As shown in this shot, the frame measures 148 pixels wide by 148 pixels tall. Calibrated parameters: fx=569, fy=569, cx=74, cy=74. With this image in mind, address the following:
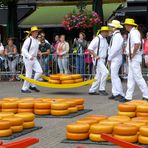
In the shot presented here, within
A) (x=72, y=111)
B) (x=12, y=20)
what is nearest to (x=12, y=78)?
(x=12, y=20)

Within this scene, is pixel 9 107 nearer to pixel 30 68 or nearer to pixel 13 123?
pixel 13 123

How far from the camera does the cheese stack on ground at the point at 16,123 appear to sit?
10125 mm

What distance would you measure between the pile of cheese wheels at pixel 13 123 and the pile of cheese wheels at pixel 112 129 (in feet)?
3.40

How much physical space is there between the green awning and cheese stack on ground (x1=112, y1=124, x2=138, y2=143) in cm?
2273

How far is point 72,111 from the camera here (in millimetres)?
12539

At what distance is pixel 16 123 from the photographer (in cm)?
1018

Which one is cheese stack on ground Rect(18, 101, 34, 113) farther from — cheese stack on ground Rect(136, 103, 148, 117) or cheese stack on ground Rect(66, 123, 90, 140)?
cheese stack on ground Rect(66, 123, 90, 140)

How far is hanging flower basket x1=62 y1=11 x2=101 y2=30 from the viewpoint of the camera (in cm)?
2505

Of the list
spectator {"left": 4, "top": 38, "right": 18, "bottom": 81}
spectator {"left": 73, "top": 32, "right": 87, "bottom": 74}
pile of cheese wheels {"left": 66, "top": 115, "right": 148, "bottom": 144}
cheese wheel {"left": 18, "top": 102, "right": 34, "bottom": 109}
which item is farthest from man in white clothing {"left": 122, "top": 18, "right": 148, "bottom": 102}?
spectator {"left": 4, "top": 38, "right": 18, "bottom": 81}

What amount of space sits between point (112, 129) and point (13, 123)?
72.9 inches

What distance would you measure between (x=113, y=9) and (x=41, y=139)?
23.6 m

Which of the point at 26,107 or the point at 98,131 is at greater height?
the point at 26,107

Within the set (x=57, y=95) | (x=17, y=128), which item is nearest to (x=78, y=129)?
(x=17, y=128)

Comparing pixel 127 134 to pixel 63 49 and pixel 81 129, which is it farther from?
pixel 63 49
